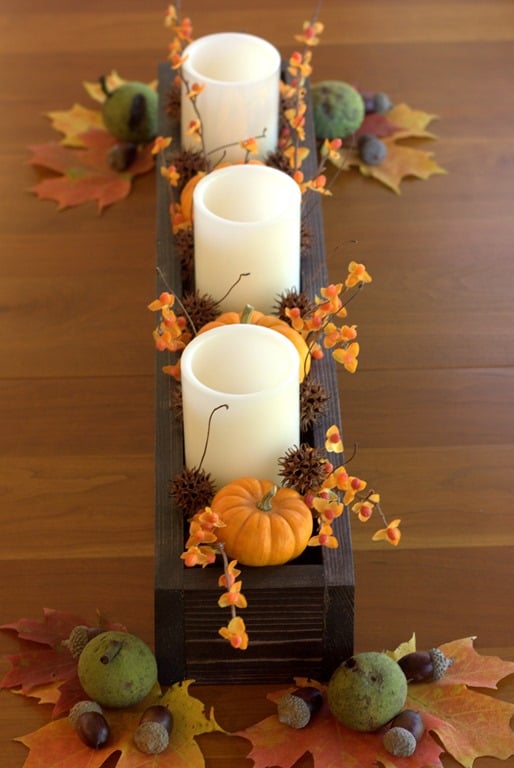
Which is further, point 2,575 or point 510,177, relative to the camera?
point 510,177

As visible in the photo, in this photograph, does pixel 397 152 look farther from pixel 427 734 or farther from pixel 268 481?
pixel 427 734

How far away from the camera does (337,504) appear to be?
3.04 feet

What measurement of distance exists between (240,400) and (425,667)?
25 cm

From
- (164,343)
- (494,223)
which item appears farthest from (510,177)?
(164,343)

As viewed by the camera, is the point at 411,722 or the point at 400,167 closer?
the point at 411,722

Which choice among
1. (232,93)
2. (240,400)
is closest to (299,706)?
(240,400)

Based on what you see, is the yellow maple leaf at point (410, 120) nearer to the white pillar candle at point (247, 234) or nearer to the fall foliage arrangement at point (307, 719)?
the white pillar candle at point (247, 234)

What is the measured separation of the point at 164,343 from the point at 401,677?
12.5 inches

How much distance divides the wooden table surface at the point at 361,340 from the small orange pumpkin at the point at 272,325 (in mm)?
156

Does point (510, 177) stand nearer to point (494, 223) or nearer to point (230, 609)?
point (494, 223)

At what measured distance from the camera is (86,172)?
1.57 m

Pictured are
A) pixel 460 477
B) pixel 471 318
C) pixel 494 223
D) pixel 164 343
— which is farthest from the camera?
pixel 494 223

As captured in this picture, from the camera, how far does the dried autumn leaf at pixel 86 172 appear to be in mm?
1522

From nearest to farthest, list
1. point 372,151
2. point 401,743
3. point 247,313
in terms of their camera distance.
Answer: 1. point 401,743
2. point 247,313
3. point 372,151
